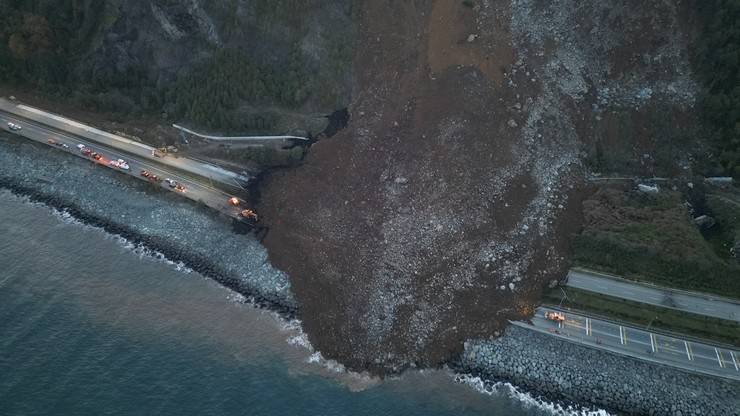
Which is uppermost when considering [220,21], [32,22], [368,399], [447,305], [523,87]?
[523,87]

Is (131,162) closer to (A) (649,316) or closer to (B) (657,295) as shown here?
(A) (649,316)

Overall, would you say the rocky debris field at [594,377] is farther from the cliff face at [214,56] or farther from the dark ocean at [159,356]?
the cliff face at [214,56]

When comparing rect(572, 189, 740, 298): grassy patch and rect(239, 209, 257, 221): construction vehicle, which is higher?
rect(572, 189, 740, 298): grassy patch

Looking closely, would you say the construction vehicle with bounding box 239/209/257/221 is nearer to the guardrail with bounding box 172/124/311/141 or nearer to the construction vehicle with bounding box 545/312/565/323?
the guardrail with bounding box 172/124/311/141

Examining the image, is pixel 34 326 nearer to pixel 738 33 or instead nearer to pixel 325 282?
pixel 325 282

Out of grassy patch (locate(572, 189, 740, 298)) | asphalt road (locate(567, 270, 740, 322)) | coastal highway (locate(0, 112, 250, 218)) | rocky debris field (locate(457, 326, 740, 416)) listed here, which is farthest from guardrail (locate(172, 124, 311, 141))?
asphalt road (locate(567, 270, 740, 322))

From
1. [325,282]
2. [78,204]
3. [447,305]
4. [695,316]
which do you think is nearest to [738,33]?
[695,316]
